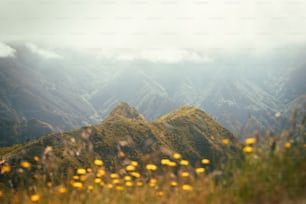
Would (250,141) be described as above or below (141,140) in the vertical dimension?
above

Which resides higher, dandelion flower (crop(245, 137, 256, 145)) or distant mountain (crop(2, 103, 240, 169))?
dandelion flower (crop(245, 137, 256, 145))

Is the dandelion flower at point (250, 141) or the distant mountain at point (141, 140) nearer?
the dandelion flower at point (250, 141)

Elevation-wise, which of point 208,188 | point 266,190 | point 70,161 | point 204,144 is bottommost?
point 204,144

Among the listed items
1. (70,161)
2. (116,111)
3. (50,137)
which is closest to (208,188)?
(70,161)

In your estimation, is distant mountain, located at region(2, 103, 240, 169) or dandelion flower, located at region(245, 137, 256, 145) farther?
distant mountain, located at region(2, 103, 240, 169)

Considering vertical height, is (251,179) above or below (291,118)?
below

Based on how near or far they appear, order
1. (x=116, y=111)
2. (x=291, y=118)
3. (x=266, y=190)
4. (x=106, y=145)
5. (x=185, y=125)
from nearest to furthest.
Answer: (x=266, y=190) < (x=291, y=118) < (x=106, y=145) < (x=185, y=125) < (x=116, y=111)

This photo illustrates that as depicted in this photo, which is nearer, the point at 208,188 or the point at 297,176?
the point at 297,176

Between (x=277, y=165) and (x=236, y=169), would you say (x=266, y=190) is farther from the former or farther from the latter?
(x=236, y=169)

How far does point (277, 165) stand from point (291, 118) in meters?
0.99

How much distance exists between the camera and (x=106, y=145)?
3384 centimetres

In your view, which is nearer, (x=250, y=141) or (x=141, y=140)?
(x=250, y=141)

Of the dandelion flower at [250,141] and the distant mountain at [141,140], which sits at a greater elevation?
the dandelion flower at [250,141]

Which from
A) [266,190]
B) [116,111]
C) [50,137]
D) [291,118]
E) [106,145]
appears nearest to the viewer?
[266,190]
